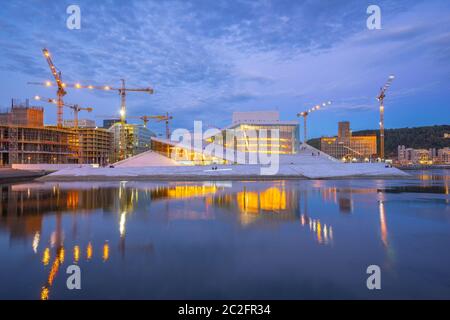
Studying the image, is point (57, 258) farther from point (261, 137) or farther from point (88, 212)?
point (261, 137)

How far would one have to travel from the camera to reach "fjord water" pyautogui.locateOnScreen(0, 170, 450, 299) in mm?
6590

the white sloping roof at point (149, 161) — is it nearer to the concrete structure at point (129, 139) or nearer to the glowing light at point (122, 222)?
the glowing light at point (122, 222)

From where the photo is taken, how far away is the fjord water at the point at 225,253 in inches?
259

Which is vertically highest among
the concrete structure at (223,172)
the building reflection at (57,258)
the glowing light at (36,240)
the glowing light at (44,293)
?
the concrete structure at (223,172)

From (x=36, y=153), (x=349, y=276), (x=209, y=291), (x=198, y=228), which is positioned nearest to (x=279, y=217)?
(x=198, y=228)

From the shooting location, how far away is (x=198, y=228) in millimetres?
12383

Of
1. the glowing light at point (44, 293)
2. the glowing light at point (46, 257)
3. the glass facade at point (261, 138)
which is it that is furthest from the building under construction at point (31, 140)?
the glowing light at point (44, 293)

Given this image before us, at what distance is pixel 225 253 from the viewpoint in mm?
9078

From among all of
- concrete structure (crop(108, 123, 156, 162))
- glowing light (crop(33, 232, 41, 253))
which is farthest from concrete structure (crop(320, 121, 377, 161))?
glowing light (crop(33, 232, 41, 253))

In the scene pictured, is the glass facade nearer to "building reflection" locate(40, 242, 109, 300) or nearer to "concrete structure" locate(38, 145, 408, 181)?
"concrete structure" locate(38, 145, 408, 181)

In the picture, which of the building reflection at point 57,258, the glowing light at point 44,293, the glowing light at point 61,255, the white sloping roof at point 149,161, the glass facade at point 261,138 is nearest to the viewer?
the glowing light at point 44,293
